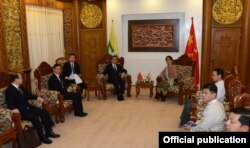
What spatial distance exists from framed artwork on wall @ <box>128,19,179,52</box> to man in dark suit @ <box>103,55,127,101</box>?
1334mm

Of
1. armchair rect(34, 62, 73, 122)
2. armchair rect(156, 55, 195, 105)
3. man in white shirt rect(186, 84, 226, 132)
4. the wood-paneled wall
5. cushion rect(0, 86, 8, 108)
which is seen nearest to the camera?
man in white shirt rect(186, 84, 226, 132)

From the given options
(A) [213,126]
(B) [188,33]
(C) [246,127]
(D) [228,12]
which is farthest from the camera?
(B) [188,33]

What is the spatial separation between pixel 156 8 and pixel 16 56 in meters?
3.83

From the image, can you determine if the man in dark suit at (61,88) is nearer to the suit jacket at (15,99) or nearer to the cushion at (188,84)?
the suit jacket at (15,99)

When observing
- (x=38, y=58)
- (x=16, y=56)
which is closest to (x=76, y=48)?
(x=38, y=58)

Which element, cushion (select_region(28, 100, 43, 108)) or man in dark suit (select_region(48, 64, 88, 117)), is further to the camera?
man in dark suit (select_region(48, 64, 88, 117))

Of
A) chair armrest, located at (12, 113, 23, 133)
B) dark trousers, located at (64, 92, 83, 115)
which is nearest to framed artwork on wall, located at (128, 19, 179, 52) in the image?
dark trousers, located at (64, 92, 83, 115)

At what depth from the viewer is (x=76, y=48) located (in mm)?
7977

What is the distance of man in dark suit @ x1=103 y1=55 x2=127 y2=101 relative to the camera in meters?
6.29

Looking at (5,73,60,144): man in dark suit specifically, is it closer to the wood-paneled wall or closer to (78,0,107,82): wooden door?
(78,0,107,82): wooden door

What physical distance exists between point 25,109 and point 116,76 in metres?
2.73

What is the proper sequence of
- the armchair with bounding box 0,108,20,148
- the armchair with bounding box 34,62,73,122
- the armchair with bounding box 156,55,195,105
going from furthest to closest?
the armchair with bounding box 156,55,195,105 < the armchair with bounding box 34,62,73,122 < the armchair with bounding box 0,108,20,148

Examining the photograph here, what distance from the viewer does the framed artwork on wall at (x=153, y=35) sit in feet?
23.6

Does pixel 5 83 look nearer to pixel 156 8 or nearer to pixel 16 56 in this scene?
pixel 16 56
